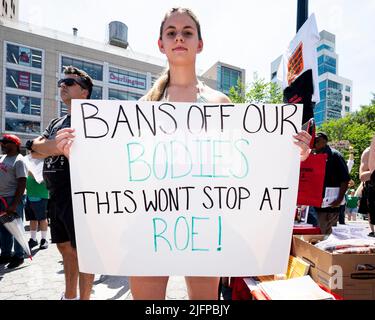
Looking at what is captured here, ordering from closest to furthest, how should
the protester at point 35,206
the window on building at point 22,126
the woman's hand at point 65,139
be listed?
the woman's hand at point 65,139 < the protester at point 35,206 < the window on building at point 22,126

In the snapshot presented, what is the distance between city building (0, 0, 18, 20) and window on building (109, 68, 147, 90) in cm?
1392

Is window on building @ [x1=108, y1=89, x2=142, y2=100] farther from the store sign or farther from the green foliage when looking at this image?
the green foliage

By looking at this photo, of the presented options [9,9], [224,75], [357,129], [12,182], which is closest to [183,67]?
[12,182]

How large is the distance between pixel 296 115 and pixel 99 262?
1.18 meters

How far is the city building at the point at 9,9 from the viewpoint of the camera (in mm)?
32062

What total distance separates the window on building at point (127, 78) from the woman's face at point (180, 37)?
3666cm

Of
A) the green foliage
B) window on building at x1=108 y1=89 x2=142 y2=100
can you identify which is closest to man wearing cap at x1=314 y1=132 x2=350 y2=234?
the green foliage

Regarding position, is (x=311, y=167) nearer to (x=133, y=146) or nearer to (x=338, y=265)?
(x=338, y=265)

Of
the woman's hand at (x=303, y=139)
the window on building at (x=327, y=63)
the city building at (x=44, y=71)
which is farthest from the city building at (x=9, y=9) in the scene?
the window on building at (x=327, y=63)

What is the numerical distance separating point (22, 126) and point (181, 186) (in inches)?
1351

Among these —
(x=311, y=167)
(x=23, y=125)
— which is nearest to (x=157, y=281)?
(x=311, y=167)

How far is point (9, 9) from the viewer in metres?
35.7

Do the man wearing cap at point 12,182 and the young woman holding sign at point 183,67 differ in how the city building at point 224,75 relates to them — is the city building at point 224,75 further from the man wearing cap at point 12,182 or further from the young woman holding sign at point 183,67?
the young woman holding sign at point 183,67

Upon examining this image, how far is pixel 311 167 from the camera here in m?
1.89
